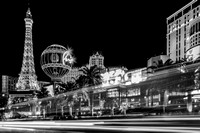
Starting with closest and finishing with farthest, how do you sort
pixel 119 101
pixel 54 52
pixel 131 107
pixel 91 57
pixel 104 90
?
pixel 131 107 < pixel 119 101 < pixel 104 90 < pixel 54 52 < pixel 91 57

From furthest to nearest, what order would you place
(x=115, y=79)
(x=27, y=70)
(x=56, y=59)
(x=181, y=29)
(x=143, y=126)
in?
(x=27, y=70), (x=181, y=29), (x=56, y=59), (x=115, y=79), (x=143, y=126)

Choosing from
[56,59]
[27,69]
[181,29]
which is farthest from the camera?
[27,69]

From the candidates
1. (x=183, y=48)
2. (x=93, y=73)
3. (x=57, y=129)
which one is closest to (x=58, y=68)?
(x=93, y=73)

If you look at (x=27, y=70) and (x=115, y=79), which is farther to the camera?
(x=27, y=70)

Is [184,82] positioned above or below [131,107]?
above

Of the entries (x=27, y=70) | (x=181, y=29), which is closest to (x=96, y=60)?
(x=27, y=70)

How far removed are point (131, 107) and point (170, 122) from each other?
905cm

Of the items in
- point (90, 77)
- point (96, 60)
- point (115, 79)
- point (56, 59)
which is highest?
point (96, 60)

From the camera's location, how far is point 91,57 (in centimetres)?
19212

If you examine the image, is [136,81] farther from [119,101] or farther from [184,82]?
[184,82]

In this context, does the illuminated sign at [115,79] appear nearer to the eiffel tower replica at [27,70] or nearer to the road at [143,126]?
the road at [143,126]

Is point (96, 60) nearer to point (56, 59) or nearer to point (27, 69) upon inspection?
point (27, 69)

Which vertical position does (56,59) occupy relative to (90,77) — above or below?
above

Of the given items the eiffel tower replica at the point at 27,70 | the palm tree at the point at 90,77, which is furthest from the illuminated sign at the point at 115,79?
the eiffel tower replica at the point at 27,70
